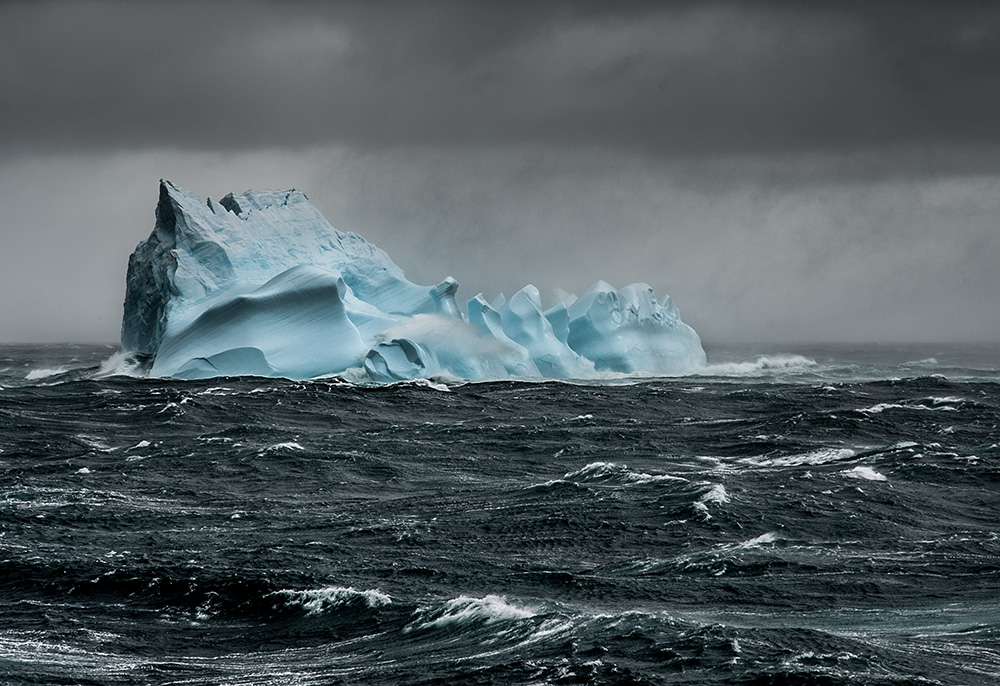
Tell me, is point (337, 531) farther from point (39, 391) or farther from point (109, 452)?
point (39, 391)

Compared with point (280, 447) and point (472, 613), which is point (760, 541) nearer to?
point (472, 613)

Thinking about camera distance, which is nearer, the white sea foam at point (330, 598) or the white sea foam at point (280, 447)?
the white sea foam at point (330, 598)

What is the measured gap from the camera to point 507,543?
13617 millimetres

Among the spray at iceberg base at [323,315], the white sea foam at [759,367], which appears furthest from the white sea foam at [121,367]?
the white sea foam at [759,367]

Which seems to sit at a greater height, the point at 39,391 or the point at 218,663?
the point at 39,391

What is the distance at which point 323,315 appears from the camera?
110 feet

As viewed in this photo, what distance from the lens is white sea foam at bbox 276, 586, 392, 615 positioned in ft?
36.3

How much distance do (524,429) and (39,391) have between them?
17282 mm

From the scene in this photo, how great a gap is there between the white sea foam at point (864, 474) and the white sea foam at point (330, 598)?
10.2 metres

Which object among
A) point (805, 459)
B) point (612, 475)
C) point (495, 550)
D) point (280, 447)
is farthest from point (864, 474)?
point (280, 447)

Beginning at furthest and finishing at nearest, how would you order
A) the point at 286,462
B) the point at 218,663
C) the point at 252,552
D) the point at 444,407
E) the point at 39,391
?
the point at 39,391
the point at 444,407
the point at 286,462
the point at 252,552
the point at 218,663

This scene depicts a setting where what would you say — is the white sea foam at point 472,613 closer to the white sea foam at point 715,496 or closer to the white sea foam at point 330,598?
the white sea foam at point 330,598

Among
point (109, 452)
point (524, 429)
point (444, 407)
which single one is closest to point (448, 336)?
point (444, 407)

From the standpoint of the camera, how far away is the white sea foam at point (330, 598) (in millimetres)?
11062
